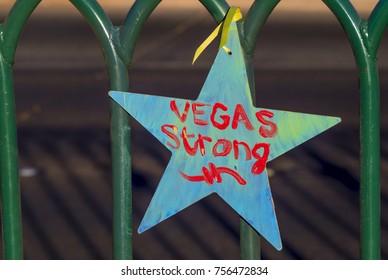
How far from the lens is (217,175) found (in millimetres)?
2166

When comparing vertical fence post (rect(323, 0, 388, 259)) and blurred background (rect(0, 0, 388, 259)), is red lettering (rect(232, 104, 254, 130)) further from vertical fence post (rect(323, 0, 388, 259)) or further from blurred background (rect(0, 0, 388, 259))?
blurred background (rect(0, 0, 388, 259))

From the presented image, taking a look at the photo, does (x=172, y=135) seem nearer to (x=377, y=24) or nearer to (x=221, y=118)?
(x=221, y=118)

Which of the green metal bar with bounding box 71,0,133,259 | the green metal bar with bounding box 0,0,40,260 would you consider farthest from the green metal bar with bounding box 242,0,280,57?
the green metal bar with bounding box 0,0,40,260

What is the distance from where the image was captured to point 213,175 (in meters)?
2.17

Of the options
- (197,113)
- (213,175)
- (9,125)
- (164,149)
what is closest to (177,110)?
(197,113)

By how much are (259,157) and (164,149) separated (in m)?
5.19

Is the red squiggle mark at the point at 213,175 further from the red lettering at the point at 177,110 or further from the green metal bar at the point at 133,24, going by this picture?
the green metal bar at the point at 133,24

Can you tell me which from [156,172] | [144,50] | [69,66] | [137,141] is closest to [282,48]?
[144,50]

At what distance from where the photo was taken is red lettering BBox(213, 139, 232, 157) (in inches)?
84.4

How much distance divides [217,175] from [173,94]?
7.39 metres

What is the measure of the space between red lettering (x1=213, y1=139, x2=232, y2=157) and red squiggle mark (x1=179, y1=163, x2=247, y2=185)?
3 centimetres

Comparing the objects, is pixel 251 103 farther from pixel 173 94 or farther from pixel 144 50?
pixel 144 50
